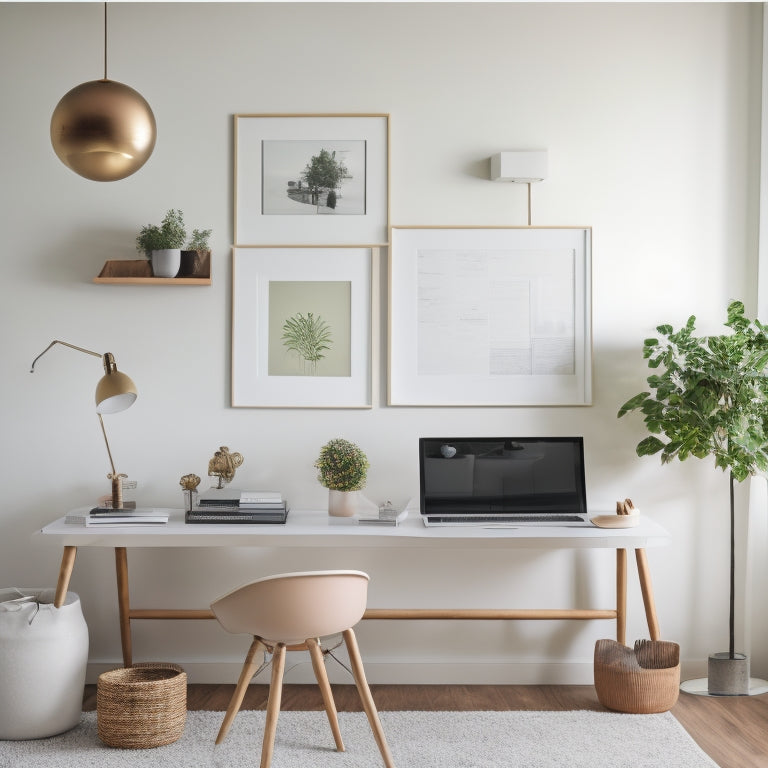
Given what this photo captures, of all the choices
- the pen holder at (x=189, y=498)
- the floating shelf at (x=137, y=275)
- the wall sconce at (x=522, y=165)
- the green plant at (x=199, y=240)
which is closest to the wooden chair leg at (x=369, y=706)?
the pen holder at (x=189, y=498)

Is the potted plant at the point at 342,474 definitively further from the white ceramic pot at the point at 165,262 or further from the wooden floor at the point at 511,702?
the white ceramic pot at the point at 165,262

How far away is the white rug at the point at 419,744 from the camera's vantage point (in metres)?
2.77

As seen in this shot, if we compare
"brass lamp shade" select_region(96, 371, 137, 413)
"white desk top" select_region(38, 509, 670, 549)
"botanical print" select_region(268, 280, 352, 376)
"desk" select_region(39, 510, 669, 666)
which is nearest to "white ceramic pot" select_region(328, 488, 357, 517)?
"desk" select_region(39, 510, 669, 666)

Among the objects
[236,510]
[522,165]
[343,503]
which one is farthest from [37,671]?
[522,165]

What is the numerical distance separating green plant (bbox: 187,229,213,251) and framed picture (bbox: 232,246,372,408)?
0.12 m

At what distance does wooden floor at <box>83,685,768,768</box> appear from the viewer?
3.05 metres

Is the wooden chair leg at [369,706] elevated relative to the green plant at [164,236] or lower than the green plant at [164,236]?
lower

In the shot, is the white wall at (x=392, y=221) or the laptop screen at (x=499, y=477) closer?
the laptop screen at (x=499, y=477)

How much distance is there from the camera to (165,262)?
338cm

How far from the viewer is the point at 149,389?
3549mm

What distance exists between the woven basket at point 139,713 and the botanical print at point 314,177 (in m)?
1.85

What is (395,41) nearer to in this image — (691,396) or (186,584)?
(691,396)

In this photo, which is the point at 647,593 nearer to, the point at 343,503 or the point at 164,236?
the point at 343,503

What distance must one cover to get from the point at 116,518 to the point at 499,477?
56.1 inches
